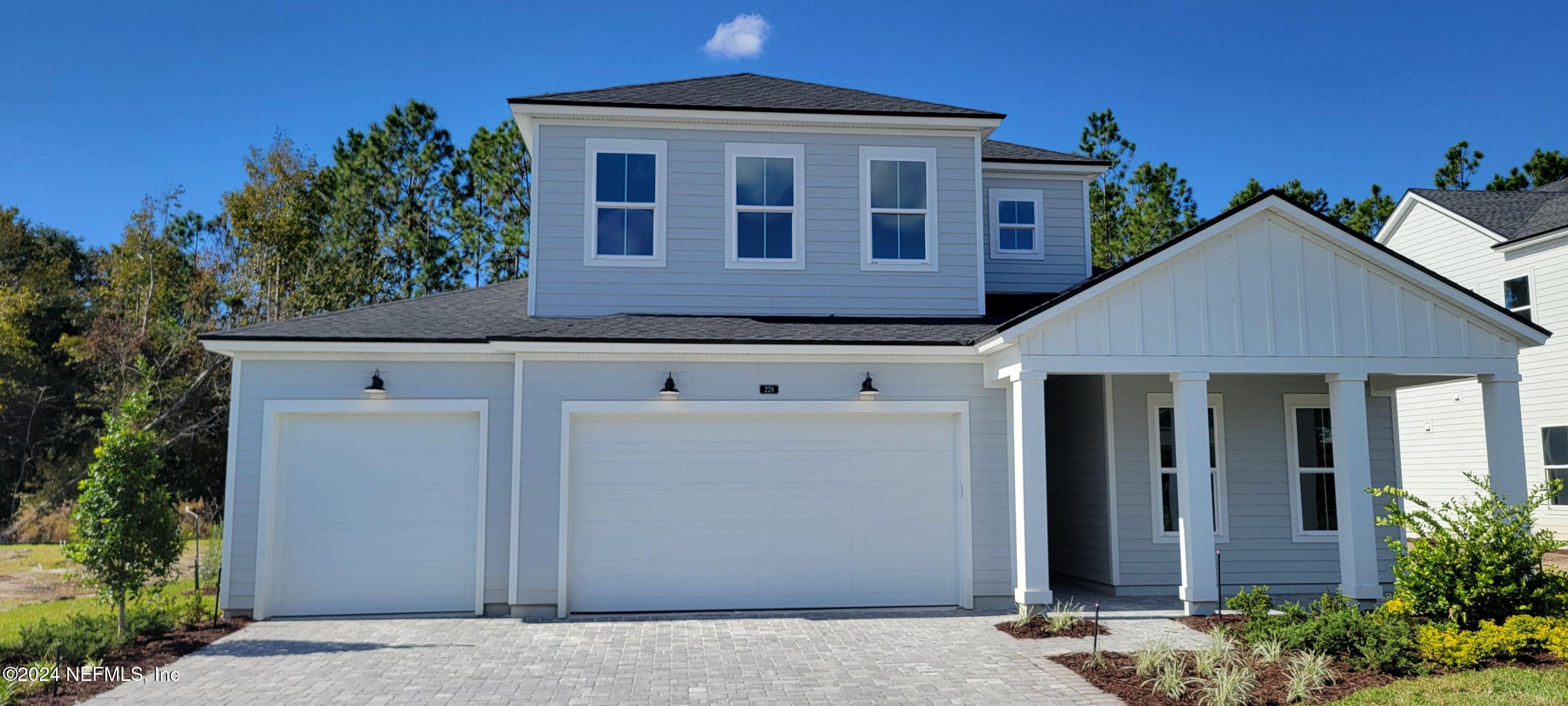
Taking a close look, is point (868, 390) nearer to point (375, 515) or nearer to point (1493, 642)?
point (375, 515)

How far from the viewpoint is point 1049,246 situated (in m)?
14.4

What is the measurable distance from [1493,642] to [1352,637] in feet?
3.33

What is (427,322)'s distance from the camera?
11.5m

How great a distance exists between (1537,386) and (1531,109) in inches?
673

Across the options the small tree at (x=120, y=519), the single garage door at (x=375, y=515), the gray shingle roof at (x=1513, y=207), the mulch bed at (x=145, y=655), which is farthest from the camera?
the gray shingle roof at (x=1513, y=207)

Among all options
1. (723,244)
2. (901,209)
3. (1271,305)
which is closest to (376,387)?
(723,244)

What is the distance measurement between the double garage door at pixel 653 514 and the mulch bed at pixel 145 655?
848 millimetres

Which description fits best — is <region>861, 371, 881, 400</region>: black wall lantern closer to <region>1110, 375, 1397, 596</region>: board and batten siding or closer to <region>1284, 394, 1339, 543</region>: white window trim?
<region>1110, 375, 1397, 596</region>: board and batten siding

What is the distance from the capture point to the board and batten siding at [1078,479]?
12.4 metres

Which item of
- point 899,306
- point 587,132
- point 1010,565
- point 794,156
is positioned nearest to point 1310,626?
point 1010,565

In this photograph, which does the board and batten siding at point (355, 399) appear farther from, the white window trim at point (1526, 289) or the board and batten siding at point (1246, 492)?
the white window trim at point (1526, 289)

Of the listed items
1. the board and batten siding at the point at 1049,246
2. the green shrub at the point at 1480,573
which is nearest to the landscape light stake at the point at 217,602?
the board and batten siding at the point at 1049,246

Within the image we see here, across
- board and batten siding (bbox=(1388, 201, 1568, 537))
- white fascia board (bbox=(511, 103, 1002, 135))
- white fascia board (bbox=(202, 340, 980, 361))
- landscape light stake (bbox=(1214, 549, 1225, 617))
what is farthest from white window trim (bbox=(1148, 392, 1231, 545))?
board and batten siding (bbox=(1388, 201, 1568, 537))

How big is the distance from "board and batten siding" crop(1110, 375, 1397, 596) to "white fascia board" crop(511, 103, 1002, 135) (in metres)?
4.03
